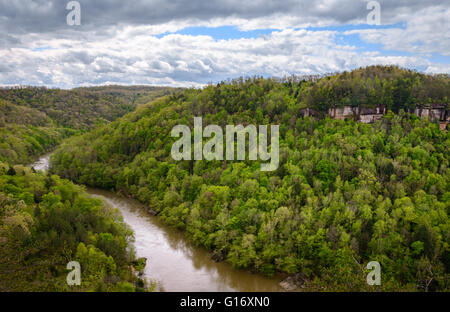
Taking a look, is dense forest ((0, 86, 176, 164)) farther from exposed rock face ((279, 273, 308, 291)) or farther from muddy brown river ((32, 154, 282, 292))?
exposed rock face ((279, 273, 308, 291))

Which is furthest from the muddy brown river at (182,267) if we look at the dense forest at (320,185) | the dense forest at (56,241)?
the dense forest at (56,241)

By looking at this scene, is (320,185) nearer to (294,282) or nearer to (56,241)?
(294,282)

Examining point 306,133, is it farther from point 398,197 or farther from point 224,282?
point 224,282

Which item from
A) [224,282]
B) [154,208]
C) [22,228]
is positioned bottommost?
[224,282]

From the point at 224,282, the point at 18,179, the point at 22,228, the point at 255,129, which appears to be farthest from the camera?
the point at 255,129

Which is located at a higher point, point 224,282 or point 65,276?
point 65,276

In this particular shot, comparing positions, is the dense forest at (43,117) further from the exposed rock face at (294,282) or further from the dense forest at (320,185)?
the exposed rock face at (294,282)

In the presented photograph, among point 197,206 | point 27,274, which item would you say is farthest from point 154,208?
point 27,274
